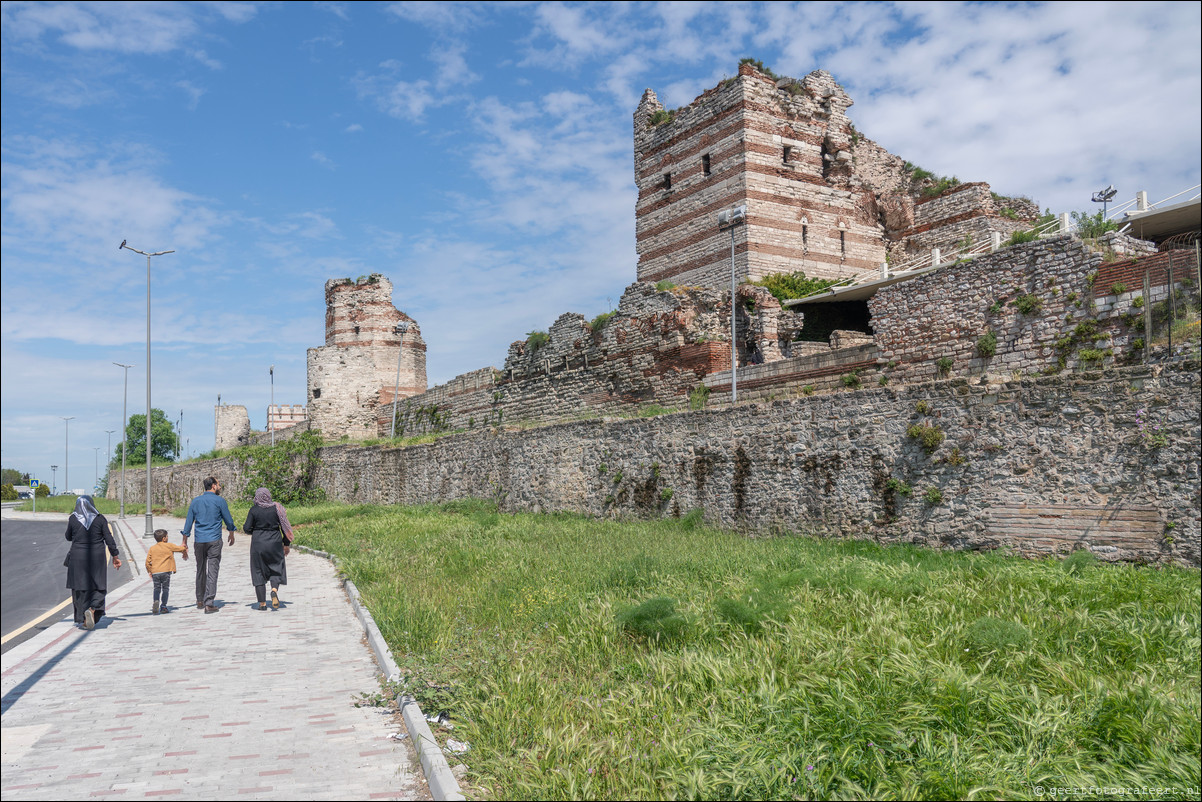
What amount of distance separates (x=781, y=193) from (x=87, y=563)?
2068 cm

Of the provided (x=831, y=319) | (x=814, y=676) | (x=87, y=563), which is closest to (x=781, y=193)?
(x=831, y=319)

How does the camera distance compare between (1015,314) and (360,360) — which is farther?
(360,360)

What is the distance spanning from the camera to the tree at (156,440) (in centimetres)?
8762

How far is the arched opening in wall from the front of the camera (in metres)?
21.2

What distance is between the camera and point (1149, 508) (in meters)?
8.81

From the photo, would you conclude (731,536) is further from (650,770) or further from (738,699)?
(650,770)

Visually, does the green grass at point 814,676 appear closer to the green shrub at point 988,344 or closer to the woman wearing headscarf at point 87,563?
the woman wearing headscarf at point 87,563

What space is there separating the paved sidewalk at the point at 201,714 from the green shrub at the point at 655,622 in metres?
2.31

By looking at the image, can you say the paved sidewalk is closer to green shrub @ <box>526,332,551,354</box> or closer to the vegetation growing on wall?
green shrub @ <box>526,332,551,354</box>

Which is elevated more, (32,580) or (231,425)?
(231,425)

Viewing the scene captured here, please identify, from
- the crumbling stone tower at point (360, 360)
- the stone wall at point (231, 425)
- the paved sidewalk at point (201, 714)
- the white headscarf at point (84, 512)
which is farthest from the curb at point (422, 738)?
the stone wall at point (231, 425)

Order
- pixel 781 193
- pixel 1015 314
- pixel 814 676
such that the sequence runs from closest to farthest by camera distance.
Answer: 1. pixel 814 676
2. pixel 1015 314
3. pixel 781 193

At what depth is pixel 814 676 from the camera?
548 centimetres

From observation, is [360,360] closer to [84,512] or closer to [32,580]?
[32,580]
